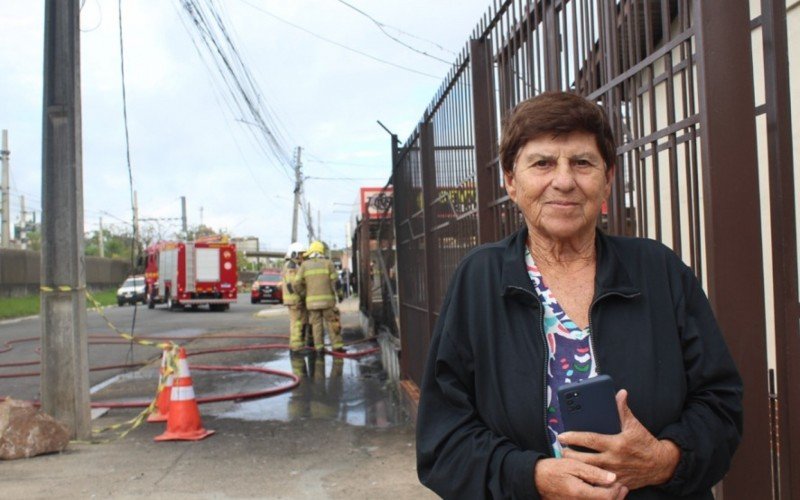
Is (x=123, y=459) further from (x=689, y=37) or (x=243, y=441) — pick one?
(x=689, y=37)

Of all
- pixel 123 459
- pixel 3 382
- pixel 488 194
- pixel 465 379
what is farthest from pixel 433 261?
pixel 3 382

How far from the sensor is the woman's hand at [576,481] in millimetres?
1618

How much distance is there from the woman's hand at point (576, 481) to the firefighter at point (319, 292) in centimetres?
1088

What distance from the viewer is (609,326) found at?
174cm

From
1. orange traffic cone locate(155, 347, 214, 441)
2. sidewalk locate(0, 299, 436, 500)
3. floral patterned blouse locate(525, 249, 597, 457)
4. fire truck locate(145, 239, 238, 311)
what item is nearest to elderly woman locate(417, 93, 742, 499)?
floral patterned blouse locate(525, 249, 597, 457)

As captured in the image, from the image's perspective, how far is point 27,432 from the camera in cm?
600

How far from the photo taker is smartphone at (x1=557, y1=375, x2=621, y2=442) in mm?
1585

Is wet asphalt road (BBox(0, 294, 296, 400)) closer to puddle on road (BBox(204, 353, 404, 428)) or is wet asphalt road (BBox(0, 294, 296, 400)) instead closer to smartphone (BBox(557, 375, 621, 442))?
puddle on road (BBox(204, 353, 404, 428))

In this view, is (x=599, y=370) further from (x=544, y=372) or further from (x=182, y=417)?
(x=182, y=417)

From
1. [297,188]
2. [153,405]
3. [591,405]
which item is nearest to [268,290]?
[297,188]

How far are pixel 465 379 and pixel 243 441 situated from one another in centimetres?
520

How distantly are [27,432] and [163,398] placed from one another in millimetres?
1821

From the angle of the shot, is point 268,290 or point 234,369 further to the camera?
point 268,290

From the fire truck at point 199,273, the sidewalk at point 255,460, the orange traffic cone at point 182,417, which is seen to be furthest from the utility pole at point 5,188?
the orange traffic cone at point 182,417
